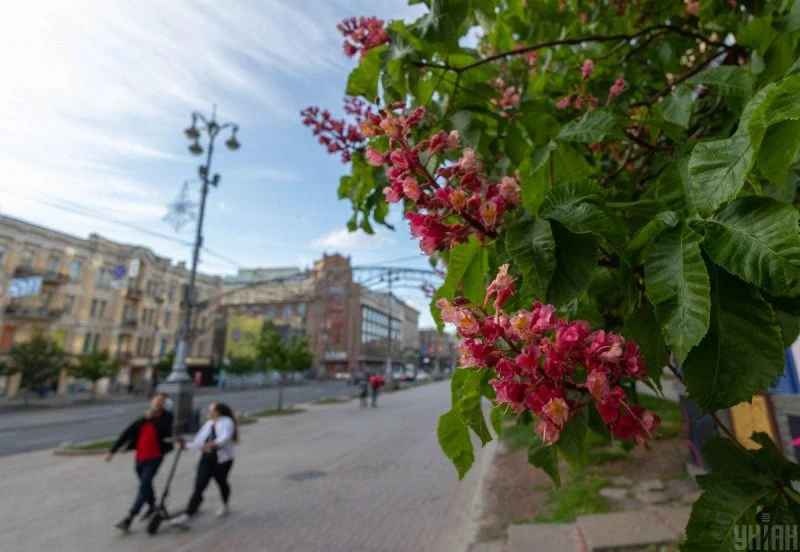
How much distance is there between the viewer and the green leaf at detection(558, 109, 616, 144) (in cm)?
145

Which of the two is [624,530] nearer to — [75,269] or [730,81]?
[730,81]

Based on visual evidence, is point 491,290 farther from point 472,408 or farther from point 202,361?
point 202,361

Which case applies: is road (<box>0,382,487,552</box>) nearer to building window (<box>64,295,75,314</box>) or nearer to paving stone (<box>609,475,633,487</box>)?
paving stone (<box>609,475,633,487</box>)

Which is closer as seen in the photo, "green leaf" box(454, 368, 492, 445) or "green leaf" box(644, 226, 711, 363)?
"green leaf" box(644, 226, 711, 363)

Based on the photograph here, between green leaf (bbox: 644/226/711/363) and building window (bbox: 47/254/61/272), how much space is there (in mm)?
46786

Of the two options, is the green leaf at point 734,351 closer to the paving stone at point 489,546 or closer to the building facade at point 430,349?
the paving stone at point 489,546

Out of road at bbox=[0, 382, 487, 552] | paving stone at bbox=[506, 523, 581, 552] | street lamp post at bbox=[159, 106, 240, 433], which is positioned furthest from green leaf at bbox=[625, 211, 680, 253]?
street lamp post at bbox=[159, 106, 240, 433]

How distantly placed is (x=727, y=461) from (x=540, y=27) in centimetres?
267

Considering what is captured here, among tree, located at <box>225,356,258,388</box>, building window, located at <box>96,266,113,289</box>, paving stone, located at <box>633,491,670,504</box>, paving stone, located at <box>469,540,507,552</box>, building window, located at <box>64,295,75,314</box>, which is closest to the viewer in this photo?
paving stone, located at <box>469,540,507,552</box>

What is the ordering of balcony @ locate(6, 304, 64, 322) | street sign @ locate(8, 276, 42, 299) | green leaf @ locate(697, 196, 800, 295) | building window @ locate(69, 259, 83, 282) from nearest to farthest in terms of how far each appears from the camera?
green leaf @ locate(697, 196, 800, 295), street sign @ locate(8, 276, 42, 299), balcony @ locate(6, 304, 64, 322), building window @ locate(69, 259, 83, 282)

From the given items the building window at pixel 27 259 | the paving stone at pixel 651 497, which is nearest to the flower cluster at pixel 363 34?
the paving stone at pixel 651 497

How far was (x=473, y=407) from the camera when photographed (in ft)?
4.51

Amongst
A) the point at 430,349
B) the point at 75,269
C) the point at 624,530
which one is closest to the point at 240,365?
the point at 75,269

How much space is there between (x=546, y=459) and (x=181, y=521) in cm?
683
